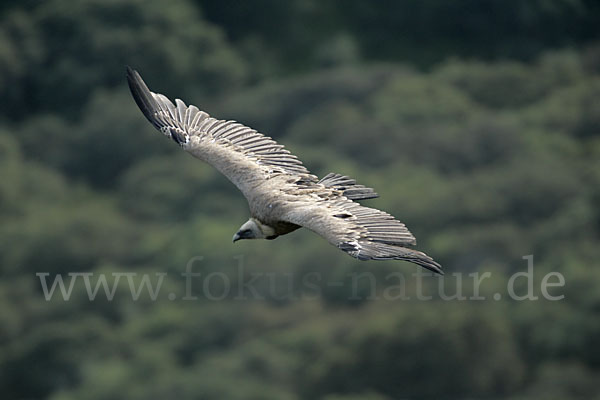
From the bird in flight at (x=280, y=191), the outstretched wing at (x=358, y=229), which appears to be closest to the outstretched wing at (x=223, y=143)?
the bird in flight at (x=280, y=191)

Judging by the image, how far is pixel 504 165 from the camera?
65938mm

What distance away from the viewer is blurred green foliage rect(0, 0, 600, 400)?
46.4 m

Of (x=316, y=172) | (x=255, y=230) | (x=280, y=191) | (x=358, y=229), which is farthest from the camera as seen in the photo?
(x=316, y=172)

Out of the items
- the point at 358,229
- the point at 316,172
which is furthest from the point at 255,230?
the point at 316,172

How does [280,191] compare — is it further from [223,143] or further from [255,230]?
Result: [223,143]

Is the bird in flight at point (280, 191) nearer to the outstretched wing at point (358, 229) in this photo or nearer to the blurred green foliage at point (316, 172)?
the outstretched wing at point (358, 229)

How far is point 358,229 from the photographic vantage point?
41.1 feet

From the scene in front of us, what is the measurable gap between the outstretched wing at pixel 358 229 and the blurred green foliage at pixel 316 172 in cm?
3010

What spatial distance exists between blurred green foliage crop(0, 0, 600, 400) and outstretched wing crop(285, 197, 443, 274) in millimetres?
30104

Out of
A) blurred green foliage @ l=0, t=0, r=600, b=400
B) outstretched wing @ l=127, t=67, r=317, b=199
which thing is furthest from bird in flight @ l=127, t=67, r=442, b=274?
blurred green foliage @ l=0, t=0, r=600, b=400

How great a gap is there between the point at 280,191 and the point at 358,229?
1.81 meters

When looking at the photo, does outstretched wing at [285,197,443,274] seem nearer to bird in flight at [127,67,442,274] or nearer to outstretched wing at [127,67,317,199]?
bird in flight at [127,67,442,274]

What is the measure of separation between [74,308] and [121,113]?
76.8 feet

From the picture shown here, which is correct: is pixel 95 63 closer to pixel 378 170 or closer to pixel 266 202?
pixel 378 170
